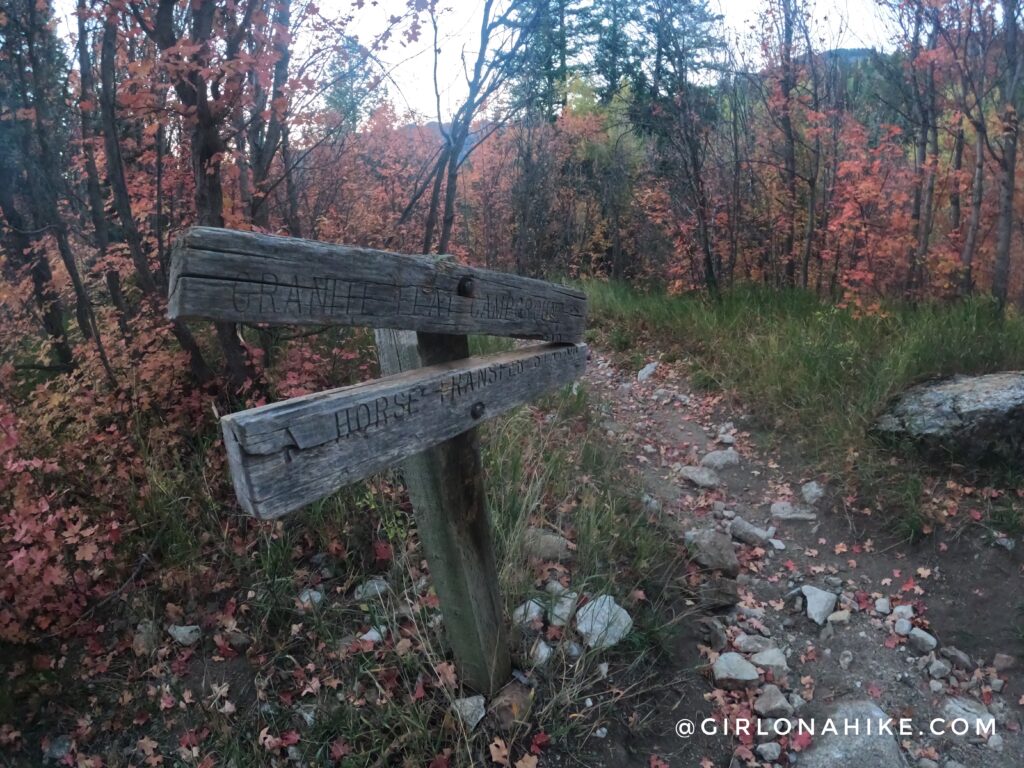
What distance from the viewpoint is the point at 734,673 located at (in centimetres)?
343

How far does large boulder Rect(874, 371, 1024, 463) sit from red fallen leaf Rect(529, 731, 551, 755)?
365 centimetres

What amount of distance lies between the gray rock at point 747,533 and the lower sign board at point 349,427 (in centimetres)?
292

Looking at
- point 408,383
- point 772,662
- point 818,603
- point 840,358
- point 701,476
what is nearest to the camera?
point 408,383

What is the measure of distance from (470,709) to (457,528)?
85 cm

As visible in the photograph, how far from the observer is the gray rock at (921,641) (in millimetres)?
3750

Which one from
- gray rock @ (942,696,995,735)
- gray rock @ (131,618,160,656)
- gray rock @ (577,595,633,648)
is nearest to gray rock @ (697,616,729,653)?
gray rock @ (577,595,633,648)

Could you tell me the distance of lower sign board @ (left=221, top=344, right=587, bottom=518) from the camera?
151cm

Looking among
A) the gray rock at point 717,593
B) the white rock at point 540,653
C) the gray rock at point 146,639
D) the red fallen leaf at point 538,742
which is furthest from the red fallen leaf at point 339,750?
the gray rock at point 717,593

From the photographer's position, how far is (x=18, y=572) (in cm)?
315

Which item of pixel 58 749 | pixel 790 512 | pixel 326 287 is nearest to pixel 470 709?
pixel 58 749

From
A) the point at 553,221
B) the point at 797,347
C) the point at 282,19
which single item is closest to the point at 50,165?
the point at 282,19

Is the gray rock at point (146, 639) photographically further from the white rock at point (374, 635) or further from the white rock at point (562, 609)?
the white rock at point (562, 609)

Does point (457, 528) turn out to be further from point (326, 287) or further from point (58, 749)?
point (58, 749)

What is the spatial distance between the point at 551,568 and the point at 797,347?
3.80 metres
